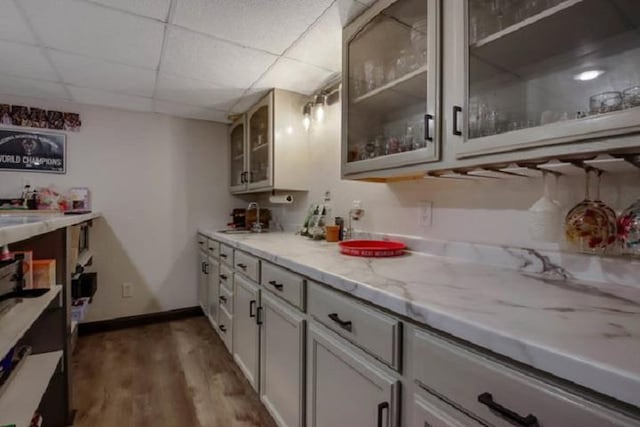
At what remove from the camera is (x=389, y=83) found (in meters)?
1.43

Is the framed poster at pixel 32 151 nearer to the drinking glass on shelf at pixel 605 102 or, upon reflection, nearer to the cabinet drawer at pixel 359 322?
the cabinet drawer at pixel 359 322

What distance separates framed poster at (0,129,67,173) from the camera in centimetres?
254

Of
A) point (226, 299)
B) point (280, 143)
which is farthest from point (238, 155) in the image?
point (226, 299)

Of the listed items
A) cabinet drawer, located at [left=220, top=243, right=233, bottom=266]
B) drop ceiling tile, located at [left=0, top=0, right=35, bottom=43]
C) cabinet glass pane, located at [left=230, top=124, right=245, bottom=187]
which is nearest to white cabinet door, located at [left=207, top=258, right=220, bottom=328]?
cabinet drawer, located at [left=220, top=243, right=233, bottom=266]

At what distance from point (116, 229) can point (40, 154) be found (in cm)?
83

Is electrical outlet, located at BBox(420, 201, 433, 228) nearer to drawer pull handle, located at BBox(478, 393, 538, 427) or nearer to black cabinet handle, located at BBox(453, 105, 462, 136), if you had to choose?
black cabinet handle, located at BBox(453, 105, 462, 136)

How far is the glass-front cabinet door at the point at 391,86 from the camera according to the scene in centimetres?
113

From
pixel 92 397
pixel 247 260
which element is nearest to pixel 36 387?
pixel 92 397

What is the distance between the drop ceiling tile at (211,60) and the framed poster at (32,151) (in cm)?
139

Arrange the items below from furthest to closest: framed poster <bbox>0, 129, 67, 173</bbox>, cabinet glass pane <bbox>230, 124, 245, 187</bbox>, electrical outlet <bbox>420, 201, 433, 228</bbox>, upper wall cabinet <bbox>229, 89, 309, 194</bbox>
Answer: cabinet glass pane <bbox>230, 124, 245, 187</bbox> → framed poster <bbox>0, 129, 67, 173</bbox> → upper wall cabinet <bbox>229, 89, 309, 194</bbox> → electrical outlet <bbox>420, 201, 433, 228</bbox>

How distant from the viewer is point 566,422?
49 centimetres

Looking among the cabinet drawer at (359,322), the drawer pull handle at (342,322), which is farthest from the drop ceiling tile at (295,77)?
the drawer pull handle at (342,322)

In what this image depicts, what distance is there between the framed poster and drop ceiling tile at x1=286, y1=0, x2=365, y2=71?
7.32ft

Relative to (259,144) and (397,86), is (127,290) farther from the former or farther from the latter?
(397,86)
